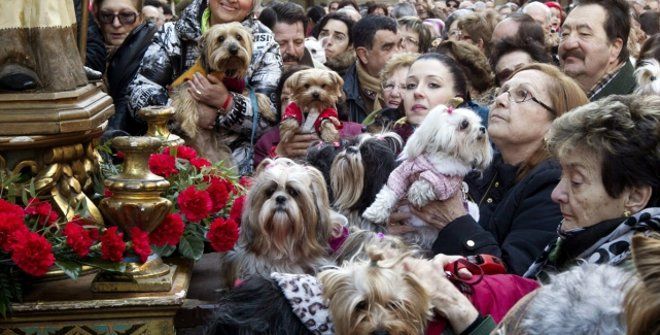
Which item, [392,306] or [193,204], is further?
[193,204]

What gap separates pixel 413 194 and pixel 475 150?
12.2 inches

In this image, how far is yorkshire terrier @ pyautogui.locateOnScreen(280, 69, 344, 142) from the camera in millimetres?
5738

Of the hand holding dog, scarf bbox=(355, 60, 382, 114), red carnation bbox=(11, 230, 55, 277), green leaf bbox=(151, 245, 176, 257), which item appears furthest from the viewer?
scarf bbox=(355, 60, 382, 114)

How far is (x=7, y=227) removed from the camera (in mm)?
3137

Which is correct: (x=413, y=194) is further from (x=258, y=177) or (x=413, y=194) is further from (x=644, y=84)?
(x=644, y=84)

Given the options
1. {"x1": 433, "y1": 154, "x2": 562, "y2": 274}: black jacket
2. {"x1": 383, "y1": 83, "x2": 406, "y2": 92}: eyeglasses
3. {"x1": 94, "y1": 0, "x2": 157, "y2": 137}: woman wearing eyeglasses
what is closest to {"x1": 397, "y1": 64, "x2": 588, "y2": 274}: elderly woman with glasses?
{"x1": 433, "y1": 154, "x2": 562, "y2": 274}: black jacket

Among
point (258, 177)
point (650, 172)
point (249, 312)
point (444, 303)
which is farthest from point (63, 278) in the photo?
point (650, 172)

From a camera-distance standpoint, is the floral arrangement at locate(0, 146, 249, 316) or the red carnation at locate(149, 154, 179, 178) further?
the red carnation at locate(149, 154, 179, 178)

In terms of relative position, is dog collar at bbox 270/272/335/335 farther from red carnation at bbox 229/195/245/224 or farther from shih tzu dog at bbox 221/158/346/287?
red carnation at bbox 229/195/245/224

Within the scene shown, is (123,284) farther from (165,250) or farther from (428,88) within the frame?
(428,88)

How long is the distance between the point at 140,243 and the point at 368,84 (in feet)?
14.0

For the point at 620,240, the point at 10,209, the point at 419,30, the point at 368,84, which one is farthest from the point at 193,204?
the point at 419,30

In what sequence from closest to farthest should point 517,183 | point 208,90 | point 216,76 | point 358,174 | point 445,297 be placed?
1. point 445,297
2. point 517,183
3. point 358,174
4. point 208,90
5. point 216,76

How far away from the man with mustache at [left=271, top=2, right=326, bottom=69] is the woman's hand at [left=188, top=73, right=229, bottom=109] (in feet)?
5.70
